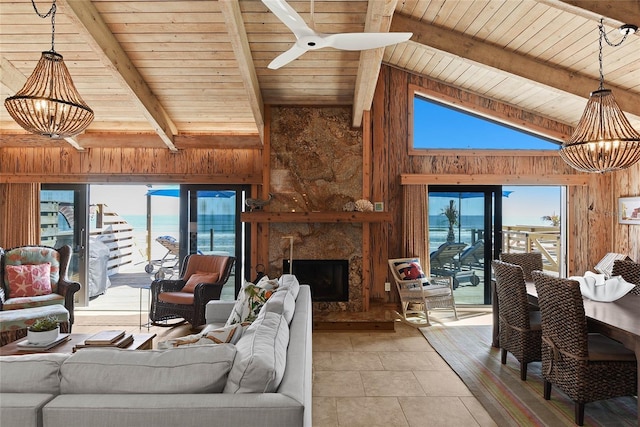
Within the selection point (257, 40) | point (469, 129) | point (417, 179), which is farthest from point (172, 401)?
point (469, 129)

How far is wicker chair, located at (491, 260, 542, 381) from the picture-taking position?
10.8 ft

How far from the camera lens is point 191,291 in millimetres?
4855

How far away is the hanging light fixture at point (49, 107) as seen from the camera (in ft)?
9.37

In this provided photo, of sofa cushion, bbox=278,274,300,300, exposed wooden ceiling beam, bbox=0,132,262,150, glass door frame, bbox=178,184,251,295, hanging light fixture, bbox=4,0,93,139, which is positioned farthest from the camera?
glass door frame, bbox=178,184,251,295

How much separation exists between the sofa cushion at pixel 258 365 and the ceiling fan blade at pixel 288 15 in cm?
178

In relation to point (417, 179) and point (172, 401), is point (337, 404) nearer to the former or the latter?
point (172, 401)

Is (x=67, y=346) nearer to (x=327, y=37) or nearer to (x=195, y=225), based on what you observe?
(x=195, y=225)

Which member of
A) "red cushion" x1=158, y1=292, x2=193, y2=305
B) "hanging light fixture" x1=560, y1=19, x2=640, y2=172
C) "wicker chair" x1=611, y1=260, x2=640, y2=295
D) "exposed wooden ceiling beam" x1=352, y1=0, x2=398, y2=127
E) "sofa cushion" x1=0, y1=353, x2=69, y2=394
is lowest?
"red cushion" x1=158, y1=292, x2=193, y2=305

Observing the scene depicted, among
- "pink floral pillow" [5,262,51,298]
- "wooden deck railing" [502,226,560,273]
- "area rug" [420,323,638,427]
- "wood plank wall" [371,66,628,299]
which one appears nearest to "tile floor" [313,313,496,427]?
"area rug" [420,323,638,427]

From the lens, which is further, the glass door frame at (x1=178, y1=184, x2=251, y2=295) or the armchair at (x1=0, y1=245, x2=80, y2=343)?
the glass door frame at (x1=178, y1=184, x2=251, y2=295)

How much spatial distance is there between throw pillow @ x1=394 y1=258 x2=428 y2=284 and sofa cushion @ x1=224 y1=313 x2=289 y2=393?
3629 mm

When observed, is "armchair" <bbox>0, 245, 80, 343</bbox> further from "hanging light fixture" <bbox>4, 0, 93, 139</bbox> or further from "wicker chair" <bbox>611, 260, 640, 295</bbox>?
"wicker chair" <bbox>611, 260, 640, 295</bbox>

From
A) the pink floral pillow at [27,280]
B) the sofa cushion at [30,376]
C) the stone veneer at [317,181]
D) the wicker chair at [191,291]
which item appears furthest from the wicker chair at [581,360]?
the pink floral pillow at [27,280]

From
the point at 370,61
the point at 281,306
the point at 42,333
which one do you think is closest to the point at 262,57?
the point at 370,61
